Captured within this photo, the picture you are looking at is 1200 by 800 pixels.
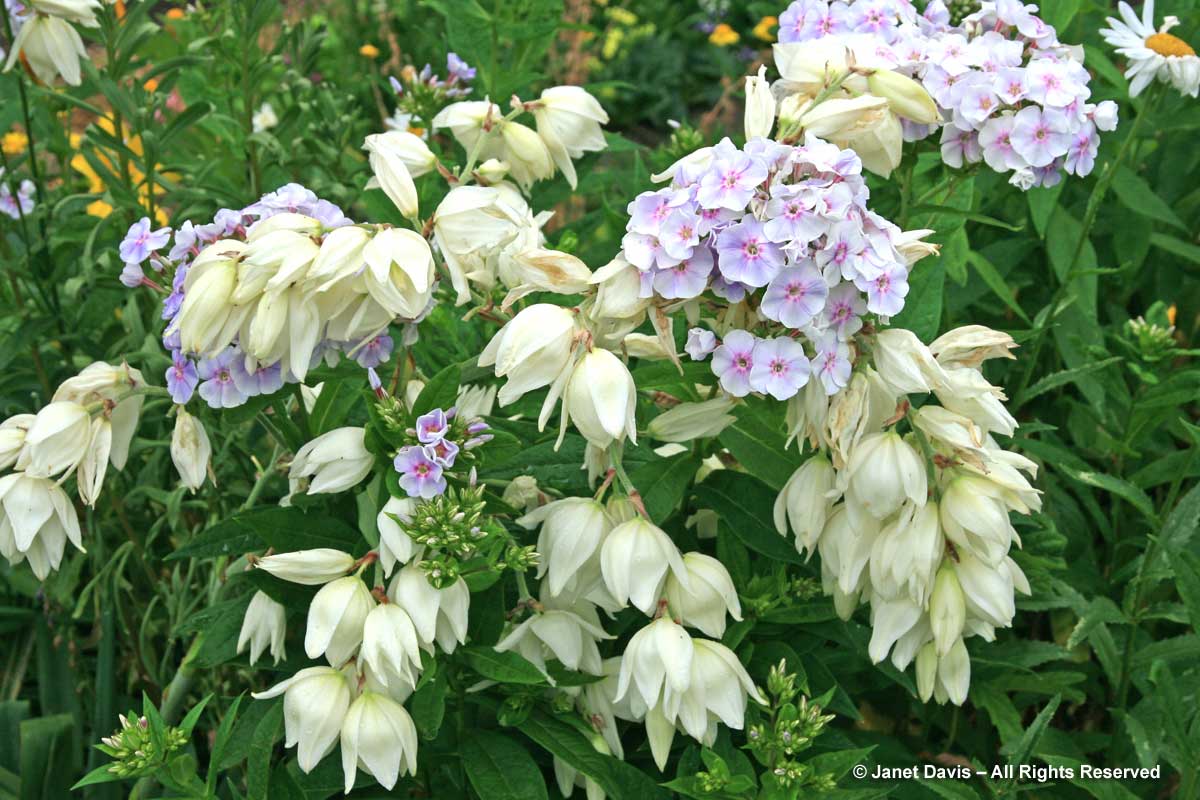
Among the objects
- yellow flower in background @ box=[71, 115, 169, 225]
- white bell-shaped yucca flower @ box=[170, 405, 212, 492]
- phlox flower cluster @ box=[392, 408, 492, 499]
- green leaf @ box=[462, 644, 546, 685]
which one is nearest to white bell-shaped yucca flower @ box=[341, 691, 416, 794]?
green leaf @ box=[462, 644, 546, 685]

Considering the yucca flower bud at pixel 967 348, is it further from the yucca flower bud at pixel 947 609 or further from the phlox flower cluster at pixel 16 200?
the phlox flower cluster at pixel 16 200

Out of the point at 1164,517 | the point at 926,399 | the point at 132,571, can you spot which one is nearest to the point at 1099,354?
the point at 1164,517

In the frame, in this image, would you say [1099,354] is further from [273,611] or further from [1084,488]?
[273,611]

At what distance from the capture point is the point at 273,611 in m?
1.54

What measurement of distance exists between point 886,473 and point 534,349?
1.26 feet

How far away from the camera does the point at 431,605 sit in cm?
135

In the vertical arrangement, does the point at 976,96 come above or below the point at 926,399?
above

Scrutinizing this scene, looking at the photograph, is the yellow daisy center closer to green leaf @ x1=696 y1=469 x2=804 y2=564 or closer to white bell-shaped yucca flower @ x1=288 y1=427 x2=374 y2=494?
green leaf @ x1=696 y1=469 x2=804 y2=564

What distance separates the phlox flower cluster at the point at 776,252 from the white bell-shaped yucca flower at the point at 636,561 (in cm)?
20

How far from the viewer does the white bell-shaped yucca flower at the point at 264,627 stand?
60.4 inches

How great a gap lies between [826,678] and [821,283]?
0.67 meters

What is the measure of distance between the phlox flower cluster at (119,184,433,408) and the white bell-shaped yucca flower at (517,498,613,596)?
27cm

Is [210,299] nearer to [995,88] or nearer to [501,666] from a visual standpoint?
[501,666]

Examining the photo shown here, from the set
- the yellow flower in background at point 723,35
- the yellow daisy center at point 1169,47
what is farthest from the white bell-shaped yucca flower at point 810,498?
the yellow flower in background at point 723,35
